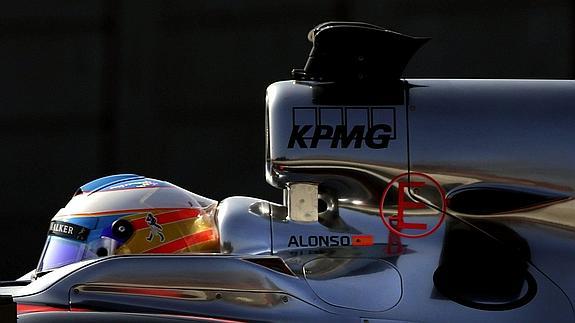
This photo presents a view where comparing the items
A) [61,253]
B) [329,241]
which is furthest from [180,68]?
[329,241]

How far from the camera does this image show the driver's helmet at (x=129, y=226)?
274 centimetres

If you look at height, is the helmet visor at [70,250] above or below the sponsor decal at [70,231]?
below

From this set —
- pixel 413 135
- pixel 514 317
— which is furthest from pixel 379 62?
pixel 514 317

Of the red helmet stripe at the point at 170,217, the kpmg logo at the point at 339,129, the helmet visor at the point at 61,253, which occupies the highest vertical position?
the kpmg logo at the point at 339,129

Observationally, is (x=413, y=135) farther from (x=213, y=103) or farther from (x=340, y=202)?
(x=213, y=103)

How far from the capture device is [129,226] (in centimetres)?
274

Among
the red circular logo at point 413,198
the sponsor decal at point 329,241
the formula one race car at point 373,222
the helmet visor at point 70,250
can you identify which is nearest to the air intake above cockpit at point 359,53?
the formula one race car at point 373,222

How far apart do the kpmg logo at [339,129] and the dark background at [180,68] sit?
350 cm

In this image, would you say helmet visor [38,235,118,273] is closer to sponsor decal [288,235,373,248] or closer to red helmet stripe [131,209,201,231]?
red helmet stripe [131,209,201,231]

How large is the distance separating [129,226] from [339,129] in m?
0.61

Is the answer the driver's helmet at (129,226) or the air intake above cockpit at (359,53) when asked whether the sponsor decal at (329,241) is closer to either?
the driver's helmet at (129,226)

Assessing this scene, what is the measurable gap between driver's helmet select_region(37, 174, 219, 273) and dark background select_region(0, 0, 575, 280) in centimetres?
323

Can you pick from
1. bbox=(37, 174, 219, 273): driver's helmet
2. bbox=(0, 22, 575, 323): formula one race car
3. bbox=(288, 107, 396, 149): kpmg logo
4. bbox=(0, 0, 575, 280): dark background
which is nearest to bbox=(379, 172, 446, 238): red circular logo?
bbox=(0, 22, 575, 323): formula one race car

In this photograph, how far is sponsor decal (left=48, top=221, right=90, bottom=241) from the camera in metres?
2.77
